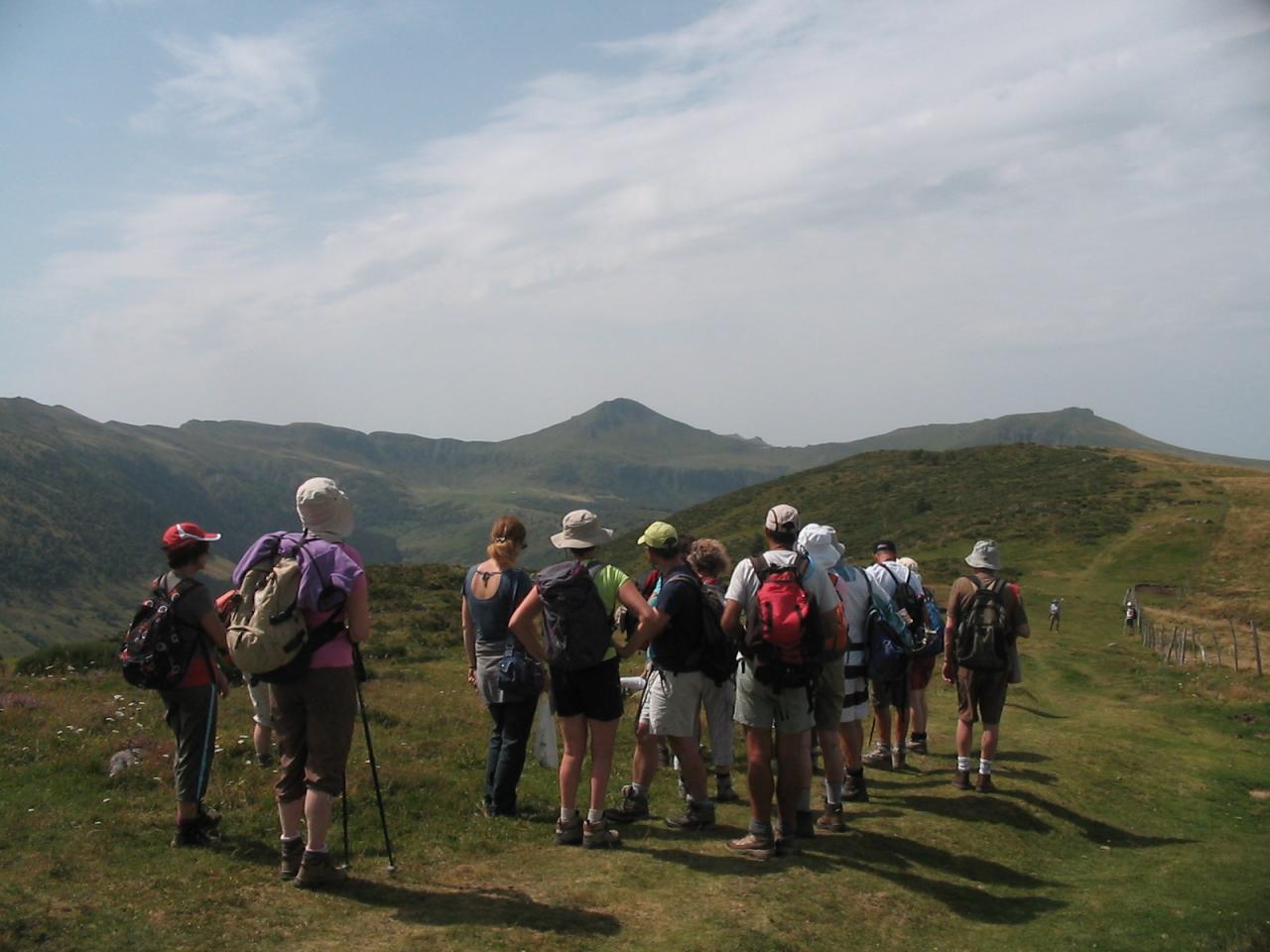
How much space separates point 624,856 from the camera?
23.0 ft

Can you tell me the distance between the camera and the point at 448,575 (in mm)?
32969

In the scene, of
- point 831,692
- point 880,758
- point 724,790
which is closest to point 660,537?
point 831,692

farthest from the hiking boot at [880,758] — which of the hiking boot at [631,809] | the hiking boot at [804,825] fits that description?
the hiking boot at [631,809]

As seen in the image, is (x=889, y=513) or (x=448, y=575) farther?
(x=889, y=513)

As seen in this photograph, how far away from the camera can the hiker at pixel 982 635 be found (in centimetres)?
891

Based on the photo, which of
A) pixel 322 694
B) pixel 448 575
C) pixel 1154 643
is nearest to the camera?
pixel 322 694

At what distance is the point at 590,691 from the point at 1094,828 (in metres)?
5.17

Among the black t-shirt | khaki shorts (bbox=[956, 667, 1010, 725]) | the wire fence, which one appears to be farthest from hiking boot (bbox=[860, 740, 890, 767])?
the wire fence

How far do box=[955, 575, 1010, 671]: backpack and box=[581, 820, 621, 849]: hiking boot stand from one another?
11.9ft

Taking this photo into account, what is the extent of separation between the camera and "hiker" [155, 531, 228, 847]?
22.3ft

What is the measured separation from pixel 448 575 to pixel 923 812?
25.7m

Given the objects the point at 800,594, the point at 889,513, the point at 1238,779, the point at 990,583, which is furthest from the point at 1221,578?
the point at 800,594

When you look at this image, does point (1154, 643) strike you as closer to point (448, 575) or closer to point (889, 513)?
point (448, 575)

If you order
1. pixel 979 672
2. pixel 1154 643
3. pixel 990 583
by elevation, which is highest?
pixel 990 583
